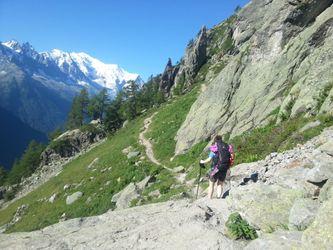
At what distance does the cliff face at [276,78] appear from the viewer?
2688 centimetres

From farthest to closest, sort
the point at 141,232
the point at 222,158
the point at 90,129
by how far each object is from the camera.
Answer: the point at 90,129 → the point at 222,158 → the point at 141,232

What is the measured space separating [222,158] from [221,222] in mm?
3587

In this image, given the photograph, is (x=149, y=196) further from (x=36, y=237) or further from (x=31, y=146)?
(x=31, y=146)

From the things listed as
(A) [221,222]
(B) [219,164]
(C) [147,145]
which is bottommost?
(A) [221,222]

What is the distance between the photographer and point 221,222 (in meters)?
13.9

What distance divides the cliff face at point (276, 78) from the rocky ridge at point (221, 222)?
11211mm

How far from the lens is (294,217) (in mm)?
11281

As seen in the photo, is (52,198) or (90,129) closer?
(52,198)

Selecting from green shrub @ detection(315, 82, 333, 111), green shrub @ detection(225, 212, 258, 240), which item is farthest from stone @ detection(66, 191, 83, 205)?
green shrub @ detection(225, 212, 258, 240)

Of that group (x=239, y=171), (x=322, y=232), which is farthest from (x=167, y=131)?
(x=322, y=232)

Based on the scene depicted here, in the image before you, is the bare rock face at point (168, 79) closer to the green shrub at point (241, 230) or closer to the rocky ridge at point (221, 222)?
the rocky ridge at point (221, 222)

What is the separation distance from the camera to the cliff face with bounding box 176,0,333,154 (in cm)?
2688

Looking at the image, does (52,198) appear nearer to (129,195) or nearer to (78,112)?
(129,195)

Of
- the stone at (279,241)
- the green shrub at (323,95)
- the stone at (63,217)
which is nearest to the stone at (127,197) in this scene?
the stone at (63,217)
